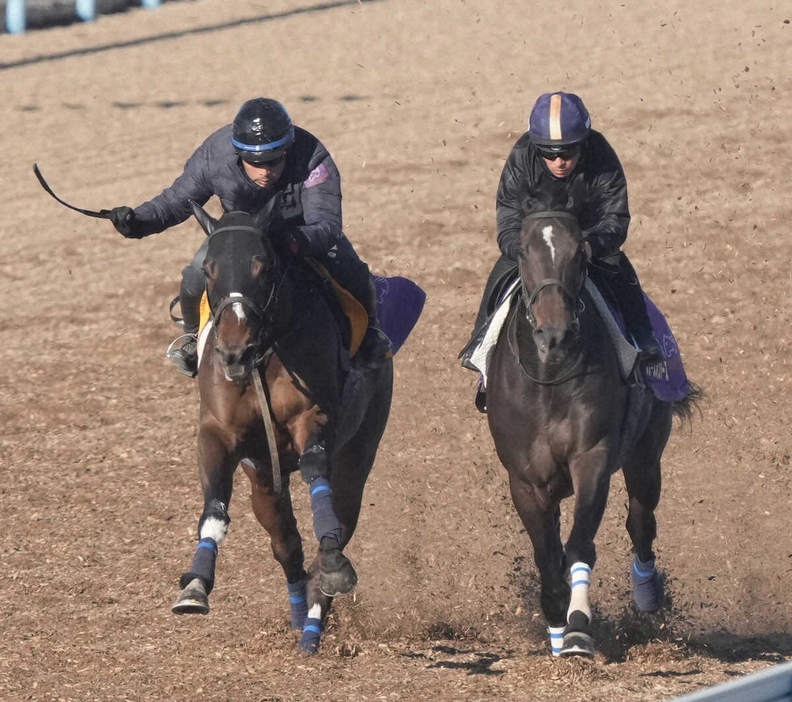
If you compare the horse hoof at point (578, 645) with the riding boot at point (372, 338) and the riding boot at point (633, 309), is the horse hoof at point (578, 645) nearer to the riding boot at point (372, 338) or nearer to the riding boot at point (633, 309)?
the riding boot at point (633, 309)

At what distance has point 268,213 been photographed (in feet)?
25.3

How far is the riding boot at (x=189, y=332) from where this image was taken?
861 centimetres

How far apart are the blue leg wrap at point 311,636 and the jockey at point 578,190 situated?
204cm

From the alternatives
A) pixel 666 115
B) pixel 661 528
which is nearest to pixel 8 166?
pixel 666 115

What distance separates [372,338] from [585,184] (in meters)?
1.72

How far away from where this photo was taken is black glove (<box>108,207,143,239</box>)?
27.4 ft

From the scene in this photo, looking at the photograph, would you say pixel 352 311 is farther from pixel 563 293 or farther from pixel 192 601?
pixel 192 601

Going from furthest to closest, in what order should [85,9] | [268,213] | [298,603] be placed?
[85,9] → [298,603] → [268,213]

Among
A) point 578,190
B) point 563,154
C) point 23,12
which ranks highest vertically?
point 23,12

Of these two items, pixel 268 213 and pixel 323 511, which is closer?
pixel 268 213

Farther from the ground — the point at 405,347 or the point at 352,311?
the point at 405,347

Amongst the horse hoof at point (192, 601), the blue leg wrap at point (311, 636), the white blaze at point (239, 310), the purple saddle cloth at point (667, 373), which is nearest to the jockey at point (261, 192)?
the white blaze at point (239, 310)

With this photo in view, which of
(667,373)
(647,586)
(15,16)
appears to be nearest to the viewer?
(667,373)

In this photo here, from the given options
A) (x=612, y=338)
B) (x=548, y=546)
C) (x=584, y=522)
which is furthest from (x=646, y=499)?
(x=584, y=522)
